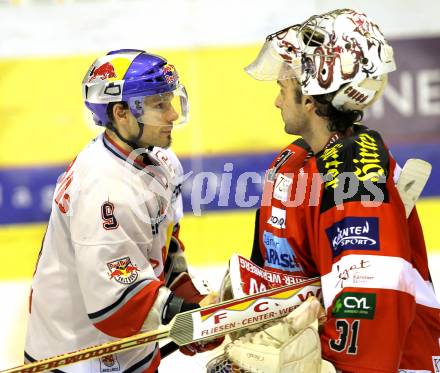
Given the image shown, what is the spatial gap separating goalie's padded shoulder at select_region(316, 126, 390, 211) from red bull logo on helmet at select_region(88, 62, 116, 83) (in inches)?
27.5

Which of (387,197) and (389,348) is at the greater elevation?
(387,197)

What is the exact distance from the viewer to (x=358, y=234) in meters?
2.10

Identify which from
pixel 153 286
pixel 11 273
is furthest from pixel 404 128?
pixel 153 286

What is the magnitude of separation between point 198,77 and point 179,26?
0.36 m

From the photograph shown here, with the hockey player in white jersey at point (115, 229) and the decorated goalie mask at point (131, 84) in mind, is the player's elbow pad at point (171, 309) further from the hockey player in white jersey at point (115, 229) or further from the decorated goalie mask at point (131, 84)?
the decorated goalie mask at point (131, 84)

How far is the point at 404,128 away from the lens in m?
5.86

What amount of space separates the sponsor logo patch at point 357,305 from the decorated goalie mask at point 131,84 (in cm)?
91

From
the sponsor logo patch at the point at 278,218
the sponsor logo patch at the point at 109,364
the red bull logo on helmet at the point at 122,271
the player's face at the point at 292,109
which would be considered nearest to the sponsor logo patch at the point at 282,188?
the sponsor logo patch at the point at 278,218

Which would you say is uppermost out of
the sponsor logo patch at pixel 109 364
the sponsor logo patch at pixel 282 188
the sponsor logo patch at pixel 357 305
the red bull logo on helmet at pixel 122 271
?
the sponsor logo patch at pixel 282 188

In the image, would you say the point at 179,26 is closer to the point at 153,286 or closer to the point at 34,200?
the point at 34,200

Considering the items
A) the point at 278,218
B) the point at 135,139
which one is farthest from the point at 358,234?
the point at 135,139

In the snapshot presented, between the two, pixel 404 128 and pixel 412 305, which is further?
pixel 404 128

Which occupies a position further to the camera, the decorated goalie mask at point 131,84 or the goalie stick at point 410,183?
the decorated goalie mask at point 131,84

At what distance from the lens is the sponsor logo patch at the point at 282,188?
2400mm
